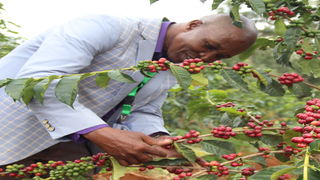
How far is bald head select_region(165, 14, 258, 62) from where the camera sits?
6.54ft

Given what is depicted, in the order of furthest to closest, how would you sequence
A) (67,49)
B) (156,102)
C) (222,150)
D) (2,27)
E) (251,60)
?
(251,60) < (2,27) < (156,102) < (67,49) < (222,150)

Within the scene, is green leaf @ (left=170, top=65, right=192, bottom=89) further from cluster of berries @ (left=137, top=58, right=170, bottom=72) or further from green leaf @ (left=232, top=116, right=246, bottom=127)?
green leaf @ (left=232, top=116, right=246, bottom=127)

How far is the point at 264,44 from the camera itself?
202cm

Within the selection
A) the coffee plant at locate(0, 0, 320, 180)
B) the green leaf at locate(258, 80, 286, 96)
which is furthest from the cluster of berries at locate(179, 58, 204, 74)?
the green leaf at locate(258, 80, 286, 96)

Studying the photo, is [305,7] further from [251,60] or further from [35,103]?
[251,60]

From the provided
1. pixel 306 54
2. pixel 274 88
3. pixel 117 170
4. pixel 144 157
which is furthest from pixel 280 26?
pixel 117 170

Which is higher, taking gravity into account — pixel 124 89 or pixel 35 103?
pixel 35 103

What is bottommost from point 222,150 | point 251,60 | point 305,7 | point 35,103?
point 251,60

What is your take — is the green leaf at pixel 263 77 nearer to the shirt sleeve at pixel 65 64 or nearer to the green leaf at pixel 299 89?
the green leaf at pixel 299 89

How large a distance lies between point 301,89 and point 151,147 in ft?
2.41

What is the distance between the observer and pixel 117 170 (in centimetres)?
155

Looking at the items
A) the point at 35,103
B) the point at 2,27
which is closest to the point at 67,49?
the point at 35,103

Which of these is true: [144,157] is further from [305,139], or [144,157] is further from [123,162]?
[305,139]

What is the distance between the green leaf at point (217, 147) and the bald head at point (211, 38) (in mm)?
593
